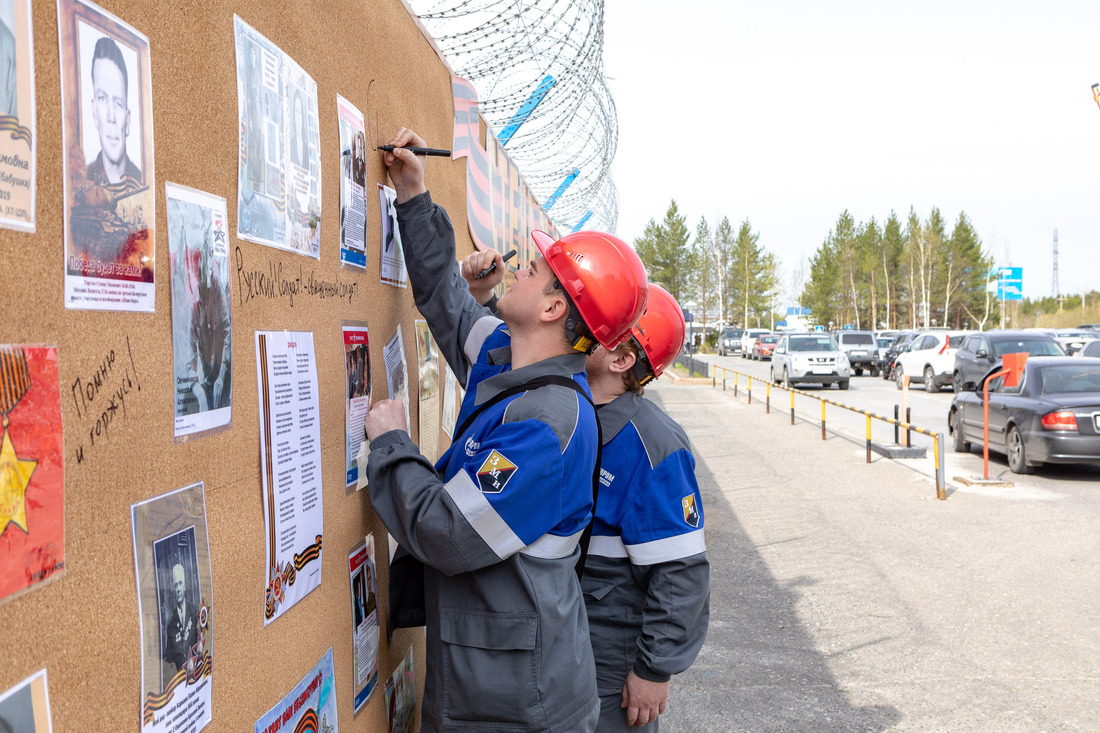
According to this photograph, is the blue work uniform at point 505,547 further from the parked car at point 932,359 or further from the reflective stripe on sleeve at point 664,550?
the parked car at point 932,359

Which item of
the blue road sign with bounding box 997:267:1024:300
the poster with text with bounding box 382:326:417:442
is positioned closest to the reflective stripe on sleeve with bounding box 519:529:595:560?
the poster with text with bounding box 382:326:417:442

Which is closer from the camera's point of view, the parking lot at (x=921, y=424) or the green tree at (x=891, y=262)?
the parking lot at (x=921, y=424)

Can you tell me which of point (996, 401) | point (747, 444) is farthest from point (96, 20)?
point (747, 444)

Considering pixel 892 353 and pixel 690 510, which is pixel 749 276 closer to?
pixel 892 353

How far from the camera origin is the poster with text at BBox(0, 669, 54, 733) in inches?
35.0

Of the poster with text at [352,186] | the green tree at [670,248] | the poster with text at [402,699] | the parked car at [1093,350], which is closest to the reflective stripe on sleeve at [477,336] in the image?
the poster with text at [352,186]

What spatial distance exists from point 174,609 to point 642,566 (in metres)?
1.77

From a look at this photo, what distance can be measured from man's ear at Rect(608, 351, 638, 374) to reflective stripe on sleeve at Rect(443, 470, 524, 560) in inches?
49.0

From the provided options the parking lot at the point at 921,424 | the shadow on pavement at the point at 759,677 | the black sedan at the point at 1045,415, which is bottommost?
the shadow on pavement at the point at 759,677

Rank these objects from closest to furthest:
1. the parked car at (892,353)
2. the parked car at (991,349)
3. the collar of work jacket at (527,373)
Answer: the collar of work jacket at (527,373), the parked car at (991,349), the parked car at (892,353)

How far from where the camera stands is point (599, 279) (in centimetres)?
229

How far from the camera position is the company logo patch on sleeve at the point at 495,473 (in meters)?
1.81

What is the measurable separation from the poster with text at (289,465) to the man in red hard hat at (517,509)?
0.16 metres

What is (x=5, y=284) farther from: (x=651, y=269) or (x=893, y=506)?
(x=651, y=269)
